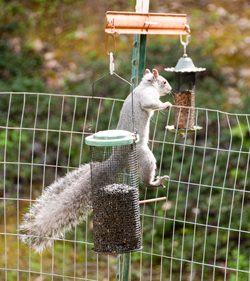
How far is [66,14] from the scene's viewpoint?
6.55 metres

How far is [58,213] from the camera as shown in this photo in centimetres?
249

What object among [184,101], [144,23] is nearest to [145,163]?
[184,101]

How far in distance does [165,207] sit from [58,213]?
5.40ft

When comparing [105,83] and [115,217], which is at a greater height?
[105,83]

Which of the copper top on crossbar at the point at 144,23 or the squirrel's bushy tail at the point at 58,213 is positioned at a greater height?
the copper top on crossbar at the point at 144,23

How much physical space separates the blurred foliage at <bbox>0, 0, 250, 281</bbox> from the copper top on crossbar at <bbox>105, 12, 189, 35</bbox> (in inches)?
68.8

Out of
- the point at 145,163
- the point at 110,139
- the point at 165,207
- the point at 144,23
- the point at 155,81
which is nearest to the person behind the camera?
the point at 110,139

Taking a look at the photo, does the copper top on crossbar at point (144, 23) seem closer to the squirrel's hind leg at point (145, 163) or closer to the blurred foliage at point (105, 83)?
the squirrel's hind leg at point (145, 163)

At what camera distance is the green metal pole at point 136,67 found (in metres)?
2.55

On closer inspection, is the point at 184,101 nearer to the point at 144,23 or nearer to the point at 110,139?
the point at 144,23

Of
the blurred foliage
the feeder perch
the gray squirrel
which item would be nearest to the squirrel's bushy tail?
the gray squirrel

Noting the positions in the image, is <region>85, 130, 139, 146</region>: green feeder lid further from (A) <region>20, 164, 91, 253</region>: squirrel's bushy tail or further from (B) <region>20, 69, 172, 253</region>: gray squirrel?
(A) <region>20, 164, 91, 253</region>: squirrel's bushy tail

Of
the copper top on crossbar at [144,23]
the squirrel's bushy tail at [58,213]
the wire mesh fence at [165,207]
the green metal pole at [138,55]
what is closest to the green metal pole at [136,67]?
the green metal pole at [138,55]

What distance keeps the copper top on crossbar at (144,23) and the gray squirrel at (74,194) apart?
385mm
